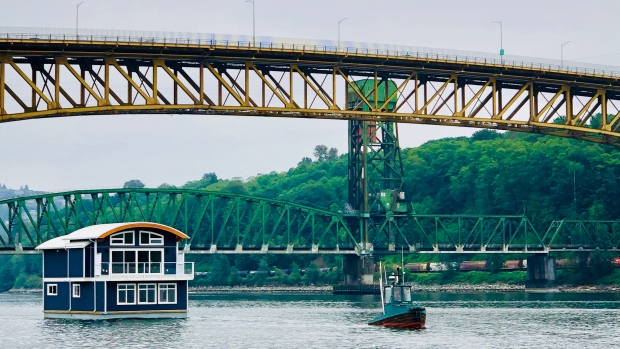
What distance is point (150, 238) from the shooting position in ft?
312

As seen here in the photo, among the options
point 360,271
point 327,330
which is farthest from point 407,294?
point 360,271

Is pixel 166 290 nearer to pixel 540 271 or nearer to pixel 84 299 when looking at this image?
pixel 84 299

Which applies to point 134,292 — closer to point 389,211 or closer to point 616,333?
point 616,333

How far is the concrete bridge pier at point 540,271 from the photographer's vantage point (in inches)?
6727

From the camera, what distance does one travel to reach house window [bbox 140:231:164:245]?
94.8 m

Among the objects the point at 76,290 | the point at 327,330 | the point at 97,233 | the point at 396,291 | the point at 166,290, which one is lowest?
the point at 327,330

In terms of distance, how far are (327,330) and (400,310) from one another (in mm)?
5043

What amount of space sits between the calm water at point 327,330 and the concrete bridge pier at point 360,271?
55.8 meters

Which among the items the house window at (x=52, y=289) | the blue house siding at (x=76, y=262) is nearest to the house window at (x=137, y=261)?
the blue house siding at (x=76, y=262)

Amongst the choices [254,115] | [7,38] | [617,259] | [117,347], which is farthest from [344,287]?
[117,347]

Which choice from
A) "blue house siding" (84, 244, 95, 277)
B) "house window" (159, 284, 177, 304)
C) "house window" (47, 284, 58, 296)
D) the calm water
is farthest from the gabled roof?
the calm water

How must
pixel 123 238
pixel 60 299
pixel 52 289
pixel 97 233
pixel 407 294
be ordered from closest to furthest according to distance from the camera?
pixel 407 294, pixel 97 233, pixel 123 238, pixel 60 299, pixel 52 289

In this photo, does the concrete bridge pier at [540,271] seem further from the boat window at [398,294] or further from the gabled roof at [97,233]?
the gabled roof at [97,233]

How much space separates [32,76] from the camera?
9175cm
